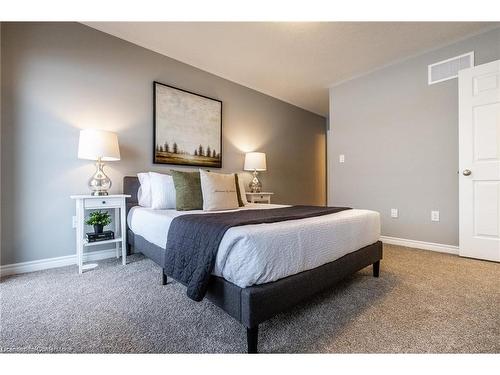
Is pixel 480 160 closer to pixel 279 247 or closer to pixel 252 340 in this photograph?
pixel 279 247

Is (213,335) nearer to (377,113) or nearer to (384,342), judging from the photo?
(384,342)

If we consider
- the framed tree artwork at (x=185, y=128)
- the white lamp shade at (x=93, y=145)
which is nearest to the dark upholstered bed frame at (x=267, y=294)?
the white lamp shade at (x=93, y=145)

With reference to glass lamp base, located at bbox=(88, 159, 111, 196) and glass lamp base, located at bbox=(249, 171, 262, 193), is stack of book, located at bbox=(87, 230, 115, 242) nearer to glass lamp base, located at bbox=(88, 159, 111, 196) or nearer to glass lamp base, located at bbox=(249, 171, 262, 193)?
glass lamp base, located at bbox=(88, 159, 111, 196)

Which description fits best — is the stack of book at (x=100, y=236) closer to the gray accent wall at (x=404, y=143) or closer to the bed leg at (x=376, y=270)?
the bed leg at (x=376, y=270)

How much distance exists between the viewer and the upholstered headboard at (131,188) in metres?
2.48

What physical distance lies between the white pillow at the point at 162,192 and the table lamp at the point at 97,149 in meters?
0.44

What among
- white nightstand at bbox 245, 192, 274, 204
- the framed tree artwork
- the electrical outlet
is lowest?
the electrical outlet

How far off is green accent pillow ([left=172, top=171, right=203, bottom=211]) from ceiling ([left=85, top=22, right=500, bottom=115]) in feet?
5.09

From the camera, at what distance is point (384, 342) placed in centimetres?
111

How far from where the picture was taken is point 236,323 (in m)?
1.28

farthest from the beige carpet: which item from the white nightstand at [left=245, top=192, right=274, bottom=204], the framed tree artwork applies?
the white nightstand at [left=245, top=192, right=274, bottom=204]

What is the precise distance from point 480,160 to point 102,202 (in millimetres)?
3727

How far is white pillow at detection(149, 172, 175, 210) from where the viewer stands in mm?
2232
